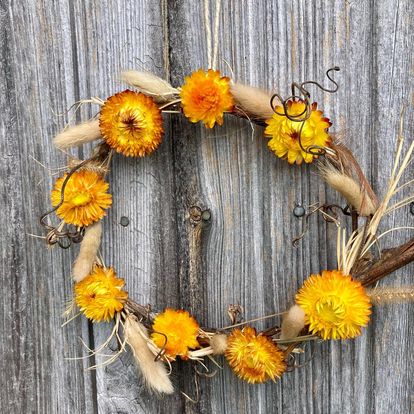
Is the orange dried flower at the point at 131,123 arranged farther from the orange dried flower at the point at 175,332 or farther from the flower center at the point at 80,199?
the orange dried flower at the point at 175,332

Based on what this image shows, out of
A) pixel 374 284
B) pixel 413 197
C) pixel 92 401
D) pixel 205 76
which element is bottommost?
pixel 92 401

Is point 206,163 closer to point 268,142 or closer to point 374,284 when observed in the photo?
point 268,142

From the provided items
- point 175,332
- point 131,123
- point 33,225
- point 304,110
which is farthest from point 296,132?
point 33,225

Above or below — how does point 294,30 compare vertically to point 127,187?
above

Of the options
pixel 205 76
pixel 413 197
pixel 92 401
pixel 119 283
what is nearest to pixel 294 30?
pixel 205 76

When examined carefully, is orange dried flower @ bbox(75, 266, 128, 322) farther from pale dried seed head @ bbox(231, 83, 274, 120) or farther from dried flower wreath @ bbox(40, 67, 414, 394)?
pale dried seed head @ bbox(231, 83, 274, 120)

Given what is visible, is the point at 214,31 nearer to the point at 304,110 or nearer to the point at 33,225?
the point at 304,110
